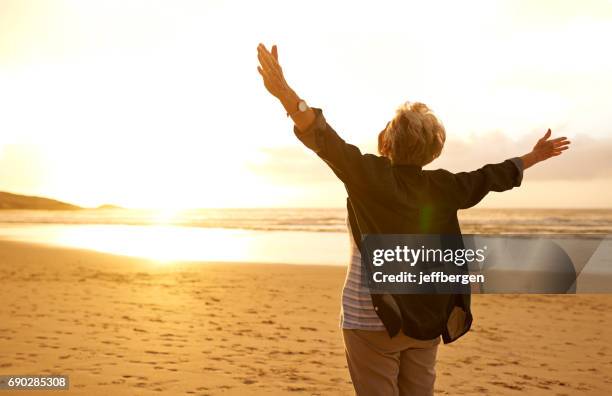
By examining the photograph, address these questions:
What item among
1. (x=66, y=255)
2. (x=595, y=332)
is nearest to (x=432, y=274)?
(x=595, y=332)

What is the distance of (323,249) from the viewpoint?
21.9m

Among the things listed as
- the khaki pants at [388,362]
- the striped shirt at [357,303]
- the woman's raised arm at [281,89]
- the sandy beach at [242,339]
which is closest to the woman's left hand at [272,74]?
the woman's raised arm at [281,89]

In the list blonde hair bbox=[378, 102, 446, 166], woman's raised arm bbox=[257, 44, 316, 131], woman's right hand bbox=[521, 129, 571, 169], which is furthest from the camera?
woman's right hand bbox=[521, 129, 571, 169]

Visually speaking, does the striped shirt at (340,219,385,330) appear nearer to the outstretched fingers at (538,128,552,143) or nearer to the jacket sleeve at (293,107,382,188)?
the jacket sleeve at (293,107,382,188)

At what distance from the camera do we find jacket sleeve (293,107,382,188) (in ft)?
6.63

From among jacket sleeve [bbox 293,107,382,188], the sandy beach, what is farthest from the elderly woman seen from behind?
the sandy beach

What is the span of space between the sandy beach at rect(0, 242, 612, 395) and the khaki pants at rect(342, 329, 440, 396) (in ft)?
10.9

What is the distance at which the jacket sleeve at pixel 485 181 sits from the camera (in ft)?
7.48

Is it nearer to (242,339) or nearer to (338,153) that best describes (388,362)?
(338,153)

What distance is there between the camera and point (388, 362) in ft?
7.74

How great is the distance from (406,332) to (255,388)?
146 inches

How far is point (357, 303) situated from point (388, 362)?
27cm

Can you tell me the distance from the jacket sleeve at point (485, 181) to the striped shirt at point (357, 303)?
1.49ft

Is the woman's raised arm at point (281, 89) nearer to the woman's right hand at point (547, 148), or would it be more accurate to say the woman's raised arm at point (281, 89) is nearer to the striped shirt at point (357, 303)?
the striped shirt at point (357, 303)
